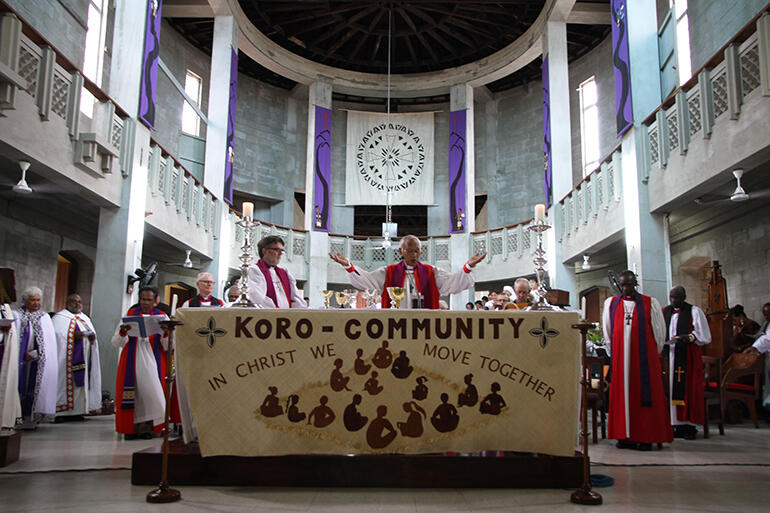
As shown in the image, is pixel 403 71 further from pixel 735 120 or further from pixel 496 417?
pixel 496 417

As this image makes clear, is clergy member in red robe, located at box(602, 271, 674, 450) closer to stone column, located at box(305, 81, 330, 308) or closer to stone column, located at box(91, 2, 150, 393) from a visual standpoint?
stone column, located at box(91, 2, 150, 393)

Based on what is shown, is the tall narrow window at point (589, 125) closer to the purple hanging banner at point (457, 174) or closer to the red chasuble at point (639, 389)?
the purple hanging banner at point (457, 174)

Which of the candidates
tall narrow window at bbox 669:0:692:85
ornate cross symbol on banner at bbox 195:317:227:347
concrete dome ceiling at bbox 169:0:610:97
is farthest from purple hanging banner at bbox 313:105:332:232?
ornate cross symbol on banner at bbox 195:317:227:347

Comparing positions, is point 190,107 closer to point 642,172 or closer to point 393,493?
point 642,172

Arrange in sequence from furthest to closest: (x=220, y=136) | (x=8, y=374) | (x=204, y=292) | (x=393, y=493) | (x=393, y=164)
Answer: (x=393, y=164) < (x=220, y=136) < (x=204, y=292) < (x=8, y=374) < (x=393, y=493)

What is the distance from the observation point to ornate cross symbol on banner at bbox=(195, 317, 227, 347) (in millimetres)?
3521

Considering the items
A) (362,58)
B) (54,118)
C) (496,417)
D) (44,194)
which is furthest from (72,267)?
(496,417)

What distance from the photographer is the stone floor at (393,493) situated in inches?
120

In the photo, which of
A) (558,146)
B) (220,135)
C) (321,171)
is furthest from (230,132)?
(558,146)

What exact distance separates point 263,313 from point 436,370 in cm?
114

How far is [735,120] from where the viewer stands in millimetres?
6500

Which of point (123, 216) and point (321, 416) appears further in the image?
point (123, 216)

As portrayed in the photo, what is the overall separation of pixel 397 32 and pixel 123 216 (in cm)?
1042

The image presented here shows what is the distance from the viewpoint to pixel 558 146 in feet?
45.1
